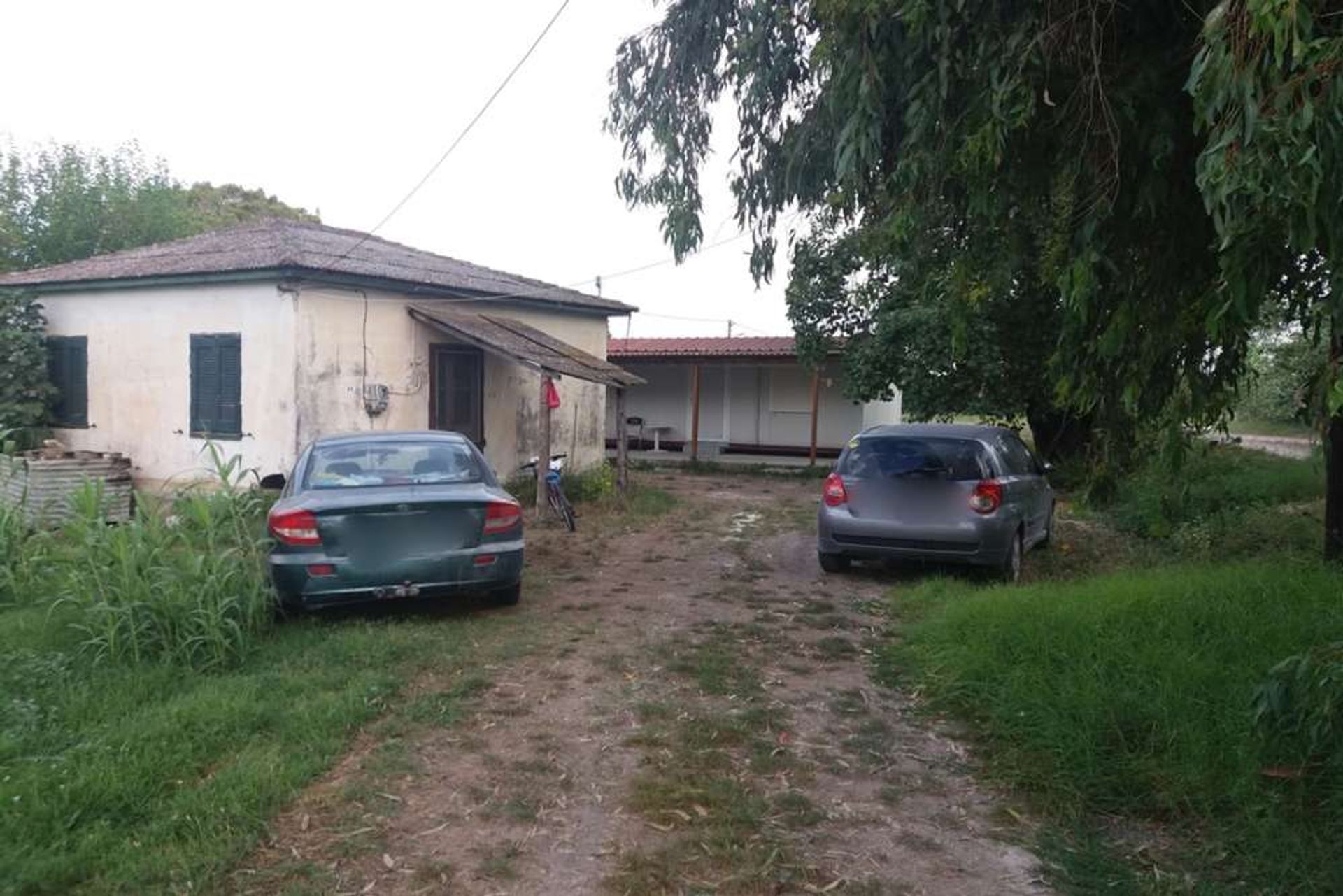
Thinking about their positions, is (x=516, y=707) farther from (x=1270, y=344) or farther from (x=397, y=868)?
(x=1270, y=344)

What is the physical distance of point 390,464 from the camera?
7.66 meters

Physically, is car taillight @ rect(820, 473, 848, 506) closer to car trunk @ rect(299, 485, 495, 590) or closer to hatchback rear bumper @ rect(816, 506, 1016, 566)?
hatchback rear bumper @ rect(816, 506, 1016, 566)

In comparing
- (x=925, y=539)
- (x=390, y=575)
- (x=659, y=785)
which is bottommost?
(x=659, y=785)

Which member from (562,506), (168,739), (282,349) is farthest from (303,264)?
(168,739)

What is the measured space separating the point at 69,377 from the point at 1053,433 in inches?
653

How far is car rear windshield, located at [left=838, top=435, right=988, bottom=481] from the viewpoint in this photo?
8594 millimetres

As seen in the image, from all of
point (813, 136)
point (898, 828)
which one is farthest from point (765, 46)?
point (898, 828)

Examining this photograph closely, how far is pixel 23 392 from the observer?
535 inches

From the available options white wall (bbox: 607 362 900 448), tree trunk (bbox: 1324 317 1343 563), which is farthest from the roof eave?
tree trunk (bbox: 1324 317 1343 563)

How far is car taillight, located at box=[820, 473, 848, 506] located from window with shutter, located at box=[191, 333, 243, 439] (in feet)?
23.2

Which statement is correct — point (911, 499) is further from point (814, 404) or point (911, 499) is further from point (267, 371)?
point (814, 404)

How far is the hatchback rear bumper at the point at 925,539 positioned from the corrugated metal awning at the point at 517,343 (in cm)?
468

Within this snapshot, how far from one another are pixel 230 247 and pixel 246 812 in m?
10.7

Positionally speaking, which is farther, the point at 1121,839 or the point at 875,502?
the point at 875,502
